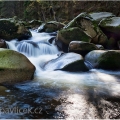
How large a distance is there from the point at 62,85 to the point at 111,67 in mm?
2575

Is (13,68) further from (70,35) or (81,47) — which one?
(70,35)

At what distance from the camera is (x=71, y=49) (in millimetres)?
7789

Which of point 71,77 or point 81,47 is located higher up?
point 81,47

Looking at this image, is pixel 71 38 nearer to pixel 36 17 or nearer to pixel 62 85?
pixel 62 85

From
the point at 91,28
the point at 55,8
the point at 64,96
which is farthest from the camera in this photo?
the point at 55,8

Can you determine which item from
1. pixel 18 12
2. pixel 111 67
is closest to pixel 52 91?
pixel 111 67

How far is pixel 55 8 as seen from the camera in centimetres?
2483

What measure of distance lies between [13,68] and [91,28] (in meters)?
6.23

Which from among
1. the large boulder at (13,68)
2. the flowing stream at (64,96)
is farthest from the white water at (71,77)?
the large boulder at (13,68)

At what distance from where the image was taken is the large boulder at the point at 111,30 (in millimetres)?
9891

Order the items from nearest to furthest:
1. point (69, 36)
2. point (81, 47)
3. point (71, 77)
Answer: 1. point (71, 77)
2. point (81, 47)
3. point (69, 36)

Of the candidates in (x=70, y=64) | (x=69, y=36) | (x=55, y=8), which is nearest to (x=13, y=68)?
(x=70, y=64)

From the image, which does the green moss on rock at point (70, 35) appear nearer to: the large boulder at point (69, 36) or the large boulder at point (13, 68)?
the large boulder at point (69, 36)

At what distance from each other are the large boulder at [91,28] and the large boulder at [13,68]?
203 inches
